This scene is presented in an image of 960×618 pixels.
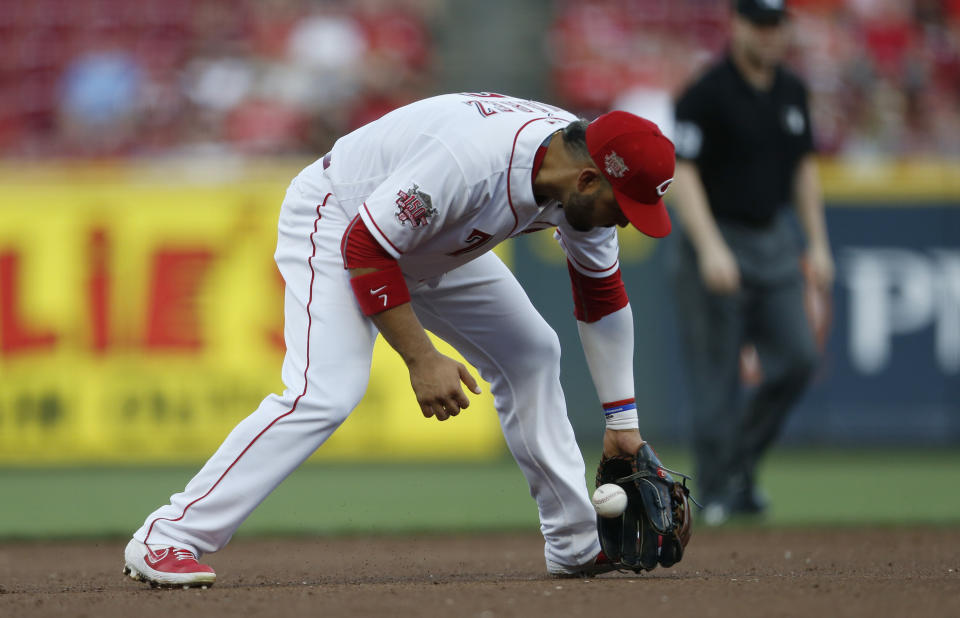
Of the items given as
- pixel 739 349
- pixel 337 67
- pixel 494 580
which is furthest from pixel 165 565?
pixel 337 67

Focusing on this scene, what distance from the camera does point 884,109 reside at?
1173 cm

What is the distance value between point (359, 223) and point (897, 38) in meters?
10.1

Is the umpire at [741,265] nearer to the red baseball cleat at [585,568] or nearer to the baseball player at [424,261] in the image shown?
the red baseball cleat at [585,568]

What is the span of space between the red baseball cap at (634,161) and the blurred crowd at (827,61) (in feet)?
24.8

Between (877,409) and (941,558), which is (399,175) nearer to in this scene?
(941,558)

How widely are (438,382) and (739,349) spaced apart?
10.1 feet

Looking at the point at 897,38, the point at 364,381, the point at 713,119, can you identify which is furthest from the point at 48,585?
the point at 897,38

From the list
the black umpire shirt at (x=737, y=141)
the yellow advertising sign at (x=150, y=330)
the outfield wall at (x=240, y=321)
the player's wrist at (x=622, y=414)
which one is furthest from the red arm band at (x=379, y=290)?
the outfield wall at (x=240, y=321)

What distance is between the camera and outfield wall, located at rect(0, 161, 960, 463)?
9.66m

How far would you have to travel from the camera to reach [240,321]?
985 cm

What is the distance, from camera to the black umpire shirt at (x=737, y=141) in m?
6.76

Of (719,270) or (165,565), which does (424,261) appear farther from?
(719,270)

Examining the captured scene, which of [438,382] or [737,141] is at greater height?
[438,382]

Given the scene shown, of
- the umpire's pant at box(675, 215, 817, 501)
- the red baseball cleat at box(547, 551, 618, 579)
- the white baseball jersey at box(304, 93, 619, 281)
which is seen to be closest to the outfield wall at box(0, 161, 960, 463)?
the umpire's pant at box(675, 215, 817, 501)
